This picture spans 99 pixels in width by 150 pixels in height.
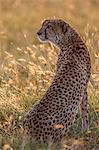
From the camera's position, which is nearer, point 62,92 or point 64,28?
point 62,92

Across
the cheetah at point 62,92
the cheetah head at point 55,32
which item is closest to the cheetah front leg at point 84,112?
the cheetah at point 62,92

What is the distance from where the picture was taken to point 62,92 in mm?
5621

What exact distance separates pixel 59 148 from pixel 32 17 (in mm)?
7399

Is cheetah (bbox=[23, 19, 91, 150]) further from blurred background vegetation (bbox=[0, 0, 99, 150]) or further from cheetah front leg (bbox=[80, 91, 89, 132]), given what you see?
blurred background vegetation (bbox=[0, 0, 99, 150])

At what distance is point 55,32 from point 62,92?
0.73 metres

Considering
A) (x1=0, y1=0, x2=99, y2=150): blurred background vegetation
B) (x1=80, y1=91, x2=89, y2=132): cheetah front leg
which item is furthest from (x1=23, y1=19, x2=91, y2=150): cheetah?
(x1=0, y1=0, x2=99, y2=150): blurred background vegetation

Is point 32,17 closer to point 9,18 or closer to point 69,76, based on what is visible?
point 9,18

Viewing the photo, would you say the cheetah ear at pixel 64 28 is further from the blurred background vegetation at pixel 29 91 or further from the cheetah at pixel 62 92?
the blurred background vegetation at pixel 29 91

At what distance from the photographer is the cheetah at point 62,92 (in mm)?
5469

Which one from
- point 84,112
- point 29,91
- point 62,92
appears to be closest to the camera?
point 62,92

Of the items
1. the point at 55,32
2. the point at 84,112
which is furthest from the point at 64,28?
the point at 84,112

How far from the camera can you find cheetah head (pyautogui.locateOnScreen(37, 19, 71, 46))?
6.15 meters

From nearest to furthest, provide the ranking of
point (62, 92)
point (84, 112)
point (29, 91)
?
point (62, 92)
point (84, 112)
point (29, 91)

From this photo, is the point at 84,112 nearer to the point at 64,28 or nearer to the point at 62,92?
the point at 62,92
